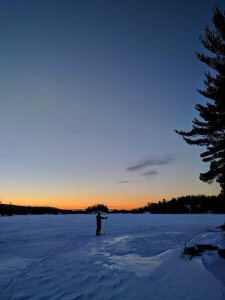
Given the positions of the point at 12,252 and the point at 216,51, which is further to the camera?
the point at 216,51

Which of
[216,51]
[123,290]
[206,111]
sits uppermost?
[216,51]

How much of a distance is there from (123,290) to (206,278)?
7.85 feet

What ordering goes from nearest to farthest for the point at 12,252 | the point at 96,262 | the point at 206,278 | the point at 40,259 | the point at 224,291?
the point at 224,291 < the point at 206,278 < the point at 96,262 < the point at 40,259 < the point at 12,252

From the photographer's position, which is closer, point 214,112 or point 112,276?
point 112,276

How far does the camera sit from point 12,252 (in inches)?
513

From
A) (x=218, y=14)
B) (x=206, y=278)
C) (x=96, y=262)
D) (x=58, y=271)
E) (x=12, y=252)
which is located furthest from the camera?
(x=218, y=14)

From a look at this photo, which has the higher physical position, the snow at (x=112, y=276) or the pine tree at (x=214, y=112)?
the pine tree at (x=214, y=112)

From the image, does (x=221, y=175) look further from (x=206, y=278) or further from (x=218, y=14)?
(x=206, y=278)

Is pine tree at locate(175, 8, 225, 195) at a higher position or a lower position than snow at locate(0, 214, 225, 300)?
higher

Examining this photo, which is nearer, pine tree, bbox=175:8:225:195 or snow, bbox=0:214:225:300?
snow, bbox=0:214:225:300

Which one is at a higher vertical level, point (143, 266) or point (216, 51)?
point (216, 51)

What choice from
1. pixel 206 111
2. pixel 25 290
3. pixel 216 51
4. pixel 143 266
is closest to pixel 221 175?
pixel 206 111

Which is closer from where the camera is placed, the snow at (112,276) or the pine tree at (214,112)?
the snow at (112,276)

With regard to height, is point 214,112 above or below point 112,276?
above
